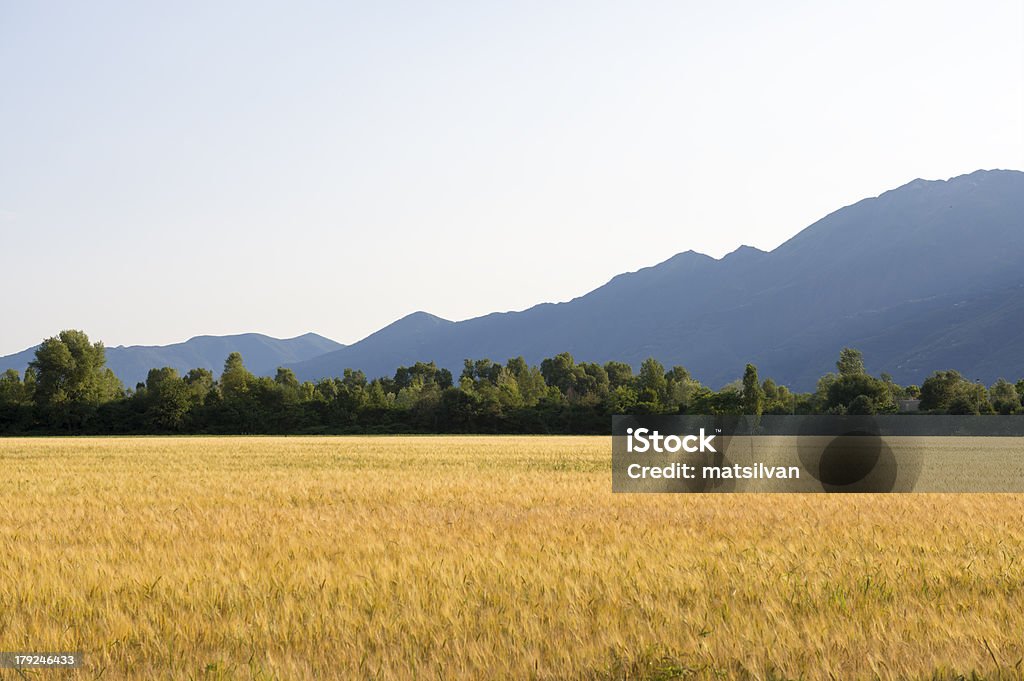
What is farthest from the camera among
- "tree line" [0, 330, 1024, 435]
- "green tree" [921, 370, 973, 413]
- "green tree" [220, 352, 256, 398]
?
"green tree" [220, 352, 256, 398]

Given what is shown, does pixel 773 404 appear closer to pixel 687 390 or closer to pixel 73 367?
pixel 687 390

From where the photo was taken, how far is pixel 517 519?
16.0m

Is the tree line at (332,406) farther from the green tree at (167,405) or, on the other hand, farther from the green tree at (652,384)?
the green tree at (652,384)

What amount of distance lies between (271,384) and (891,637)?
119 meters

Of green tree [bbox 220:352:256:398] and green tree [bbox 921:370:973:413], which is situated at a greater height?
green tree [bbox 220:352:256:398]

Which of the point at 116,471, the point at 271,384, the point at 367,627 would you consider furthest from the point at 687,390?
the point at 367,627

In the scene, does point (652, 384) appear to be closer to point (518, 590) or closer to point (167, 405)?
point (167, 405)

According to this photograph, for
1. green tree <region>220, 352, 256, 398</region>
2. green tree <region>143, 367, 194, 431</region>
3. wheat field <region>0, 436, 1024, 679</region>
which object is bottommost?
wheat field <region>0, 436, 1024, 679</region>

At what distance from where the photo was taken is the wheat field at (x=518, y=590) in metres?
6.71

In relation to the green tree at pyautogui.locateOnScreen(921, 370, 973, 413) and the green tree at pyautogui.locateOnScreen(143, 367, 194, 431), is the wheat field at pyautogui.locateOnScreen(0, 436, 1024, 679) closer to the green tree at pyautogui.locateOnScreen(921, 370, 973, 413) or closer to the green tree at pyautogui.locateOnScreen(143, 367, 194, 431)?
the green tree at pyautogui.locateOnScreen(143, 367, 194, 431)

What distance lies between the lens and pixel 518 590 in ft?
30.3

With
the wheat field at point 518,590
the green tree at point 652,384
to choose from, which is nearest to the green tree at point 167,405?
the green tree at point 652,384

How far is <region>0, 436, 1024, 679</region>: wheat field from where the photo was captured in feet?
22.0

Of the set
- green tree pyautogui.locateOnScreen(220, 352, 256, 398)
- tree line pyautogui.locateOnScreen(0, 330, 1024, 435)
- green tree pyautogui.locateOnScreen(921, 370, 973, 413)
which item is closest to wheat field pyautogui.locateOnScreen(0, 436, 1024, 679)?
tree line pyautogui.locateOnScreen(0, 330, 1024, 435)
